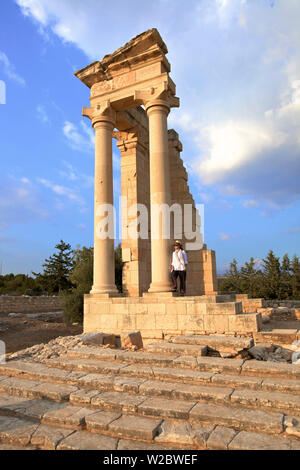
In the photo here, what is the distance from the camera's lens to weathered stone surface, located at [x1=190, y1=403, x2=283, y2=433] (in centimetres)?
359

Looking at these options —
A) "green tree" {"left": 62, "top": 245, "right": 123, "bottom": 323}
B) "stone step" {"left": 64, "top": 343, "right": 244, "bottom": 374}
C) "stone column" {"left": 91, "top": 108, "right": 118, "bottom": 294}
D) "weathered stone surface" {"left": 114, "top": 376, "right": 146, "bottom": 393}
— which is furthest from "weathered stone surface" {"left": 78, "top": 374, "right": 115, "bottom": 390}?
"green tree" {"left": 62, "top": 245, "right": 123, "bottom": 323}

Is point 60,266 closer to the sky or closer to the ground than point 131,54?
closer to the ground

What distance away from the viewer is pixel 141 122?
14984 millimetres

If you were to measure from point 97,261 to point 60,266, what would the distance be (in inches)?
1378

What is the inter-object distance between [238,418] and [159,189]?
8110 millimetres

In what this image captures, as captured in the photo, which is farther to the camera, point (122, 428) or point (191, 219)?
point (191, 219)

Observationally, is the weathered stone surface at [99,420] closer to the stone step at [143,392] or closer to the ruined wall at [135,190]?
the stone step at [143,392]

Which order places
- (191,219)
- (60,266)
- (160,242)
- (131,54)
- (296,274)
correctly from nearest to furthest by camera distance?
(160,242), (131,54), (191,219), (296,274), (60,266)

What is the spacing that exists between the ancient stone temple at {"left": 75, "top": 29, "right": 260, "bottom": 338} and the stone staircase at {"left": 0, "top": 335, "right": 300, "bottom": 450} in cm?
295

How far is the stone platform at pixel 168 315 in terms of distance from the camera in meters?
8.19

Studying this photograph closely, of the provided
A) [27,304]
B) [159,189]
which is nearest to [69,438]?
[159,189]

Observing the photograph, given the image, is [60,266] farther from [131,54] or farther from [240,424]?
[240,424]
